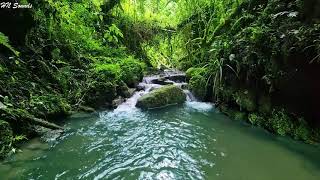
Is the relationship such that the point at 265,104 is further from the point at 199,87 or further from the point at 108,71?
the point at 108,71

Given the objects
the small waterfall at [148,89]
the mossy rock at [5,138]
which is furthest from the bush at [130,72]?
the mossy rock at [5,138]

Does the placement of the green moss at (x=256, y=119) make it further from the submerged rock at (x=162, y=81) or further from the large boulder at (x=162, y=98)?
the submerged rock at (x=162, y=81)

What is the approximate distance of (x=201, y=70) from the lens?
11461 millimetres

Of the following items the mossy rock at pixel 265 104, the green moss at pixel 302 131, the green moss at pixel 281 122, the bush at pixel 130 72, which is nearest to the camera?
the green moss at pixel 302 131

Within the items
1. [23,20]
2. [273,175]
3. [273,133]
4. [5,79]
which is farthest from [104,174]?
[23,20]

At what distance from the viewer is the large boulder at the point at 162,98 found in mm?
9648

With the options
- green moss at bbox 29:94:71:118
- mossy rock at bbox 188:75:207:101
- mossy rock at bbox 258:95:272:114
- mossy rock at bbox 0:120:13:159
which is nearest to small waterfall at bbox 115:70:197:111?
mossy rock at bbox 188:75:207:101

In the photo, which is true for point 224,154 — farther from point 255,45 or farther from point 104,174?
point 255,45

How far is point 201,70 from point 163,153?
6209 millimetres

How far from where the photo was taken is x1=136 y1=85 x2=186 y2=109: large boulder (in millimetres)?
9648

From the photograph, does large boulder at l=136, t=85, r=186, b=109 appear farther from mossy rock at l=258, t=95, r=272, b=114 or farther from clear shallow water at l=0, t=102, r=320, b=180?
mossy rock at l=258, t=95, r=272, b=114

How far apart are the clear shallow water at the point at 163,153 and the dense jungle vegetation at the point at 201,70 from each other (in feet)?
1.79

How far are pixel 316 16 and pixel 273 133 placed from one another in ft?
8.95

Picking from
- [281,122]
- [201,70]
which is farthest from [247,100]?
[201,70]
